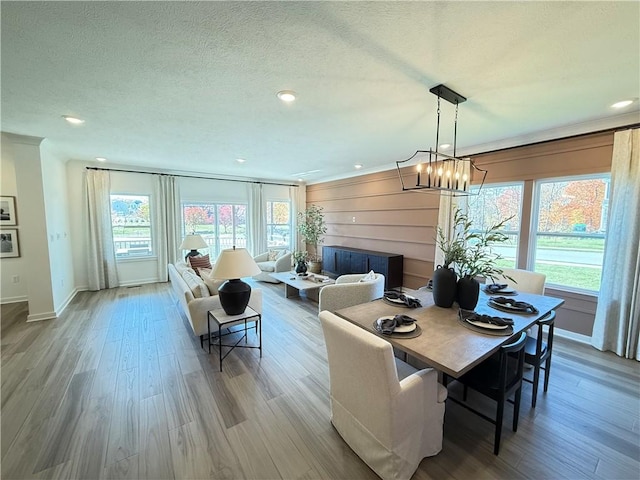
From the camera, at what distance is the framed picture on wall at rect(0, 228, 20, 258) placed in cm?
441

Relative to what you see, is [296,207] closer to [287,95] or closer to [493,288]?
[287,95]

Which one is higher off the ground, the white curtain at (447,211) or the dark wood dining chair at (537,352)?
the white curtain at (447,211)

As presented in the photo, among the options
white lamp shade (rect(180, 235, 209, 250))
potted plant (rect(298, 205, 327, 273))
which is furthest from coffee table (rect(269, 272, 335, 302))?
potted plant (rect(298, 205, 327, 273))

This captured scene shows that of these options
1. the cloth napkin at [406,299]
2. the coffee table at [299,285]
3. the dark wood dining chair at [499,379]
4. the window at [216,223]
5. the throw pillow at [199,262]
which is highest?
the window at [216,223]

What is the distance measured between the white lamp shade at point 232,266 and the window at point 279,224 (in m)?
4.97

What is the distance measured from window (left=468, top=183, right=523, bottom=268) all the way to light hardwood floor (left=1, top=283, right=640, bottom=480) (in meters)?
1.34

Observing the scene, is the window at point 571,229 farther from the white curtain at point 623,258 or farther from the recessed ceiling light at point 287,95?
the recessed ceiling light at point 287,95

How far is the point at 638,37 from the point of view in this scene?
1552mm

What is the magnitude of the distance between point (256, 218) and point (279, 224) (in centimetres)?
86

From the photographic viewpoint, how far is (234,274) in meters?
2.67

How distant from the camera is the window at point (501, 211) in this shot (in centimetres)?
378

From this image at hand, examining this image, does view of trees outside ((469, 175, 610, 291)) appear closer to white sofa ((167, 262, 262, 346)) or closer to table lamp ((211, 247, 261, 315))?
table lamp ((211, 247, 261, 315))

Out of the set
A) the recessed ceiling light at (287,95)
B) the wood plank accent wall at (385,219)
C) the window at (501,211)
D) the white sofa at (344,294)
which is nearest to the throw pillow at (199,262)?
the white sofa at (344,294)

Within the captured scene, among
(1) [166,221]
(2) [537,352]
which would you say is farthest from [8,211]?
(2) [537,352]
